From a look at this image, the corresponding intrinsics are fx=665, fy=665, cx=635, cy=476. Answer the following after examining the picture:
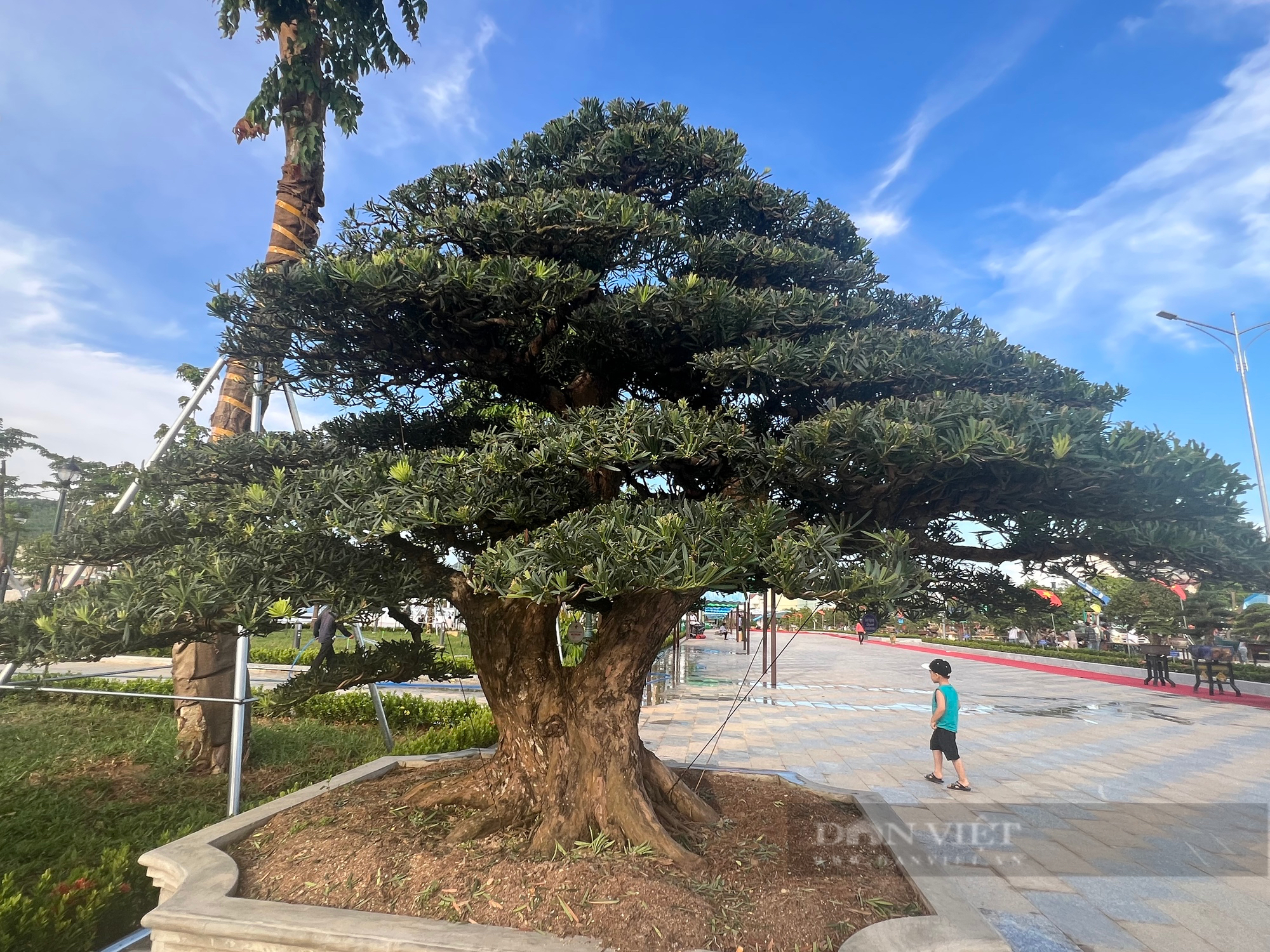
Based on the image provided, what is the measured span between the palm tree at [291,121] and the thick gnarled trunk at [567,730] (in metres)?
1.67

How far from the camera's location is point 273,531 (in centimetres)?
294

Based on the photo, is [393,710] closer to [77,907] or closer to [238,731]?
[238,731]

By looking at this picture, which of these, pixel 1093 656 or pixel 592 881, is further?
pixel 1093 656

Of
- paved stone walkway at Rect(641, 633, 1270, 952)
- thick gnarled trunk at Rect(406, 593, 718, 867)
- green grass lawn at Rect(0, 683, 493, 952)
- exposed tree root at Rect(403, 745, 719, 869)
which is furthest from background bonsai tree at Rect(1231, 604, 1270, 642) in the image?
thick gnarled trunk at Rect(406, 593, 718, 867)

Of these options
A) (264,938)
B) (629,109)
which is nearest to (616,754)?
(264,938)

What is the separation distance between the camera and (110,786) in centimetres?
618

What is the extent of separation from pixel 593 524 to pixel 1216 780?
29.9 ft

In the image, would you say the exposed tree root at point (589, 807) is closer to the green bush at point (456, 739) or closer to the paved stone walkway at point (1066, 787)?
the paved stone walkway at point (1066, 787)

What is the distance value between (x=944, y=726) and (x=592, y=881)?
17.3 ft

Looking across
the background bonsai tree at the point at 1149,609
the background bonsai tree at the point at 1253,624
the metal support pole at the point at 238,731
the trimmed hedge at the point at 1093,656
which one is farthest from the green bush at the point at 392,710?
the background bonsai tree at the point at 1253,624

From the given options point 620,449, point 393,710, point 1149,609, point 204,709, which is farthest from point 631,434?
point 1149,609

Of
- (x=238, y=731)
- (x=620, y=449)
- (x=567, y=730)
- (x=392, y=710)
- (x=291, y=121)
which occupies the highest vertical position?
(x=291, y=121)

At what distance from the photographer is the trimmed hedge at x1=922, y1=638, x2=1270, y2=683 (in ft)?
55.9

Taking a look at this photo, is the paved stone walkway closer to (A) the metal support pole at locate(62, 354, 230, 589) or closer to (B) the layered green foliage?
(B) the layered green foliage
